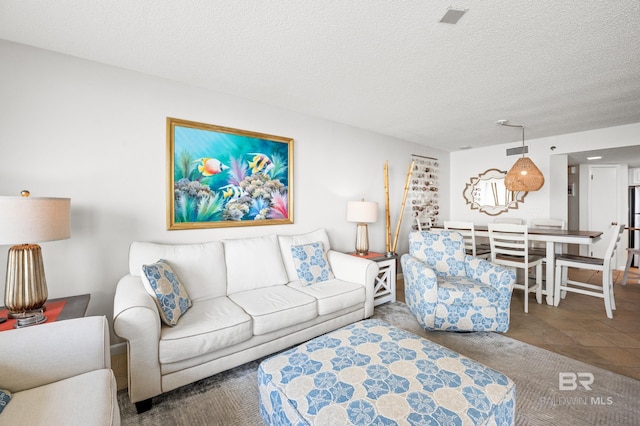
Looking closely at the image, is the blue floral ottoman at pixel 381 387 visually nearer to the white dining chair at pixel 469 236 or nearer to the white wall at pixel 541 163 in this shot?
the white dining chair at pixel 469 236

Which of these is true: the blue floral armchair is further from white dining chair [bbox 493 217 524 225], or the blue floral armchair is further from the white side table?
white dining chair [bbox 493 217 524 225]

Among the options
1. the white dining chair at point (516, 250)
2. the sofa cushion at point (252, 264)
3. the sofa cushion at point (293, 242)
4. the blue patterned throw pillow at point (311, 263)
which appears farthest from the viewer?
the white dining chair at point (516, 250)

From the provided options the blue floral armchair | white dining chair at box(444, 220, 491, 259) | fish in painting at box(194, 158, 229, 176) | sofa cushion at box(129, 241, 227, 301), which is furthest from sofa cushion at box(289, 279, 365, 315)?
white dining chair at box(444, 220, 491, 259)

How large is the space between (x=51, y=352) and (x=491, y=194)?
5784 mm

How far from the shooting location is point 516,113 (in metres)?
3.25

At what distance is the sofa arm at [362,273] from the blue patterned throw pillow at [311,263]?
128 millimetres

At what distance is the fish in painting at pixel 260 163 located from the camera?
2906 millimetres

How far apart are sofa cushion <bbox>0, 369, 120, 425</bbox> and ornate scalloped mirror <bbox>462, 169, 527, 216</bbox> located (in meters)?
5.58

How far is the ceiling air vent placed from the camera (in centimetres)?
154

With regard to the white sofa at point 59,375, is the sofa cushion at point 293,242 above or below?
above

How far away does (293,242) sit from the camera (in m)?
2.97

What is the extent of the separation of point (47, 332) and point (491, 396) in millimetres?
1948

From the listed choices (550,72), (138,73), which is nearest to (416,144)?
(550,72)

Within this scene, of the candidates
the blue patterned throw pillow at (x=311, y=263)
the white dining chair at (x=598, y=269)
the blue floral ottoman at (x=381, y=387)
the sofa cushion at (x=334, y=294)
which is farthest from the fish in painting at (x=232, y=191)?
the white dining chair at (x=598, y=269)
